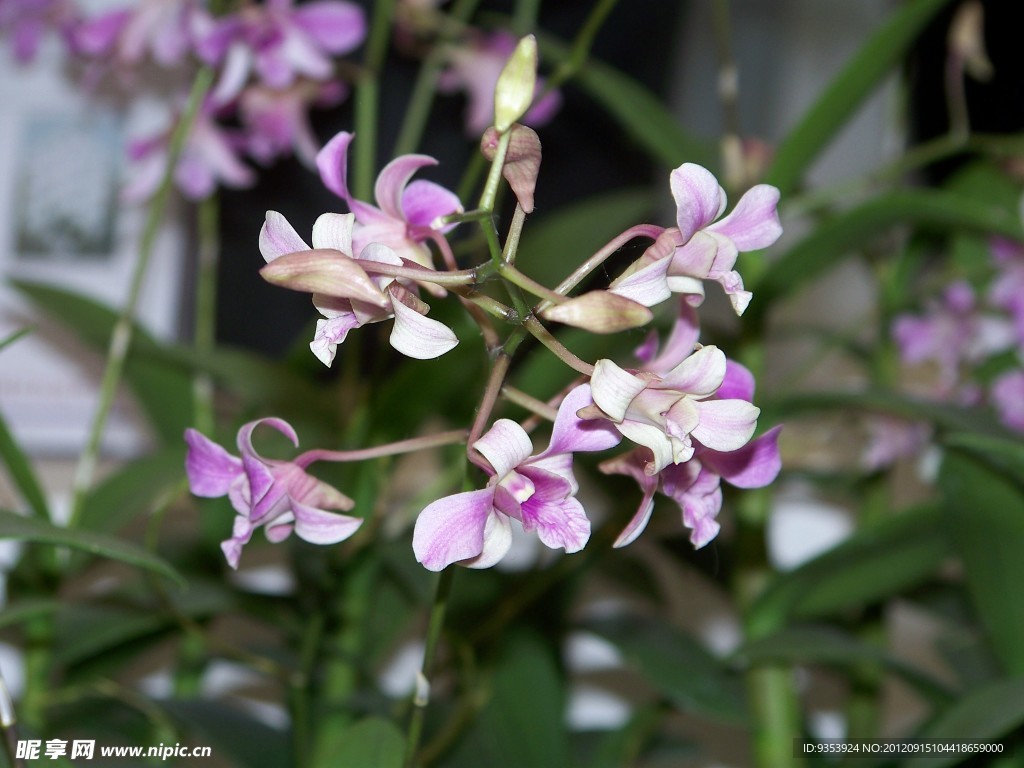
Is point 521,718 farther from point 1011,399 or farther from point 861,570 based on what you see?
point 1011,399

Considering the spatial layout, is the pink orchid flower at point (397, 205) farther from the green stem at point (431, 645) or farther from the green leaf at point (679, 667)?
the green leaf at point (679, 667)

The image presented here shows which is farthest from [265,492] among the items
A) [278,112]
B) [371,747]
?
[278,112]

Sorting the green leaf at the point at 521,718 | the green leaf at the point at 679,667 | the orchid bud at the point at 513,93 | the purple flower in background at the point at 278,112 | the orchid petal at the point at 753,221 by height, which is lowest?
the green leaf at the point at 521,718

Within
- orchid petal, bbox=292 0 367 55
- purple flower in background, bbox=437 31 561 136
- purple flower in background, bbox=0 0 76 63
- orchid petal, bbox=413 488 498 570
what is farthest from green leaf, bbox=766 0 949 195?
purple flower in background, bbox=0 0 76 63

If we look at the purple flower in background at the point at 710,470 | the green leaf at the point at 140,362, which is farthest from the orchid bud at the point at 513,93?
the green leaf at the point at 140,362

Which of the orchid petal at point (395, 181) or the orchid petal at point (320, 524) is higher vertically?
the orchid petal at point (395, 181)

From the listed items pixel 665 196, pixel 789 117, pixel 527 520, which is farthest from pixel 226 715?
pixel 789 117
